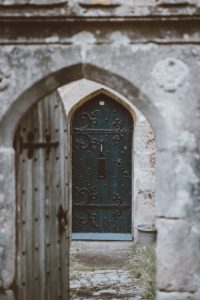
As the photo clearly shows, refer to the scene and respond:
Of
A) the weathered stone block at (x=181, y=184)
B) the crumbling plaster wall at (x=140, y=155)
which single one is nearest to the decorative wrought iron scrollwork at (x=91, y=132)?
the crumbling plaster wall at (x=140, y=155)

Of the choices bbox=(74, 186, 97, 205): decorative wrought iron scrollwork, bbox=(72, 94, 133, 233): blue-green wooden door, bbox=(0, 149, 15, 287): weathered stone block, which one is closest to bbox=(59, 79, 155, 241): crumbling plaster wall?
bbox=(72, 94, 133, 233): blue-green wooden door

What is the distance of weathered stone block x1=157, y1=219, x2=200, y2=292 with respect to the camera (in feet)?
10.5

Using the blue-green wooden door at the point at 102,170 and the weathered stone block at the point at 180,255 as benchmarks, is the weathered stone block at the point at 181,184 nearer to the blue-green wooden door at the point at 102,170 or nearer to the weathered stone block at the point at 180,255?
the weathered stone block at the point at 180,255

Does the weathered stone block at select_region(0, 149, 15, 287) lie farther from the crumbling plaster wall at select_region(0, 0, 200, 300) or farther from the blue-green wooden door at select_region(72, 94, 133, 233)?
the blue-green wooden door at select_region(72, 94, 133, 233)

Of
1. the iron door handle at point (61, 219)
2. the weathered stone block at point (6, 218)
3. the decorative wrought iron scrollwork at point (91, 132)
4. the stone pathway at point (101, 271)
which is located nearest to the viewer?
the weathered stone block at point (6, 218)

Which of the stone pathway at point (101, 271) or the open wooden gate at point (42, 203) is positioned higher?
the open wooden gate at point (42, 203)

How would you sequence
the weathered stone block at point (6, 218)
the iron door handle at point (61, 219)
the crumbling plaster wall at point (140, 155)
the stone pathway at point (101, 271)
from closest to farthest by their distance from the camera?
→ the weathered stone block at point (6, 218) → the iron door handle at point (61, 219) → the stone pathway at point (101, 271) → the crumbling plaster wall at point (140, 155)

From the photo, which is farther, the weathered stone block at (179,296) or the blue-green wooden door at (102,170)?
the blue-green wooden door at (102,170)

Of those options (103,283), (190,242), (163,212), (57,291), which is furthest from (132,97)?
(103,283)

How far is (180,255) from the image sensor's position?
3.22m

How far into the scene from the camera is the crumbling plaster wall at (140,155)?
7.73 m

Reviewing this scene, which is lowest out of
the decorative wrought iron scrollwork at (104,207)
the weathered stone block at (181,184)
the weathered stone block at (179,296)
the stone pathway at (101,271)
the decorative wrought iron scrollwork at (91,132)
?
the stone pathway at (101,271)

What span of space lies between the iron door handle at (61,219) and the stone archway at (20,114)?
0.70m

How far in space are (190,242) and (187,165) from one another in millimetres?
506
